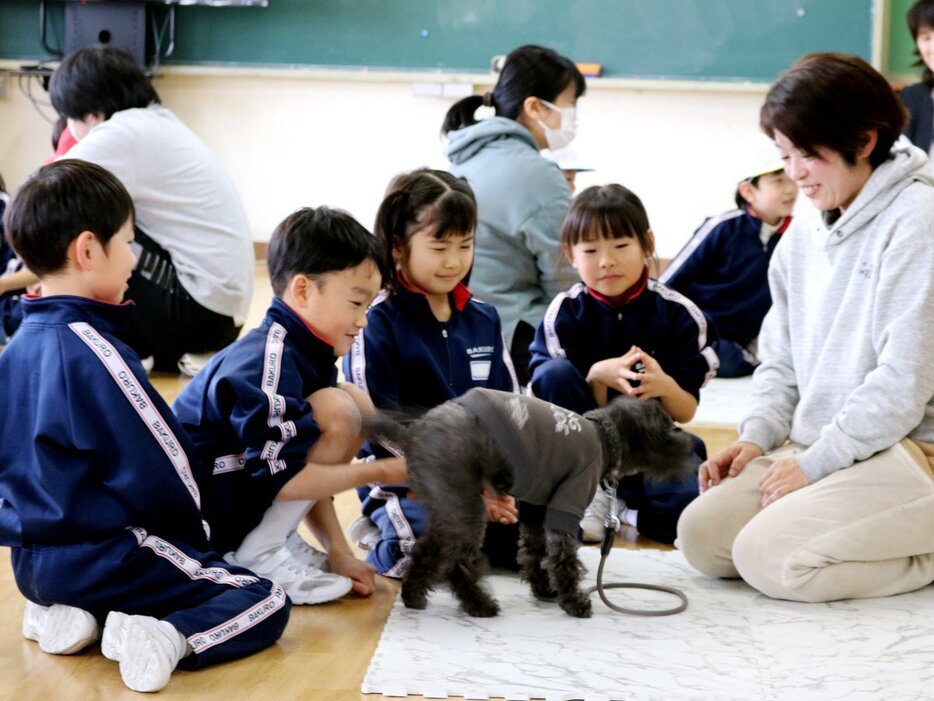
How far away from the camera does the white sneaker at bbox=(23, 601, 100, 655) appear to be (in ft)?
6.80

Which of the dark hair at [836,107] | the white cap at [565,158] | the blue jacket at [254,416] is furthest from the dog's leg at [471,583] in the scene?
the white cap at [565,158]

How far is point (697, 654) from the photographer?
2.12 meters

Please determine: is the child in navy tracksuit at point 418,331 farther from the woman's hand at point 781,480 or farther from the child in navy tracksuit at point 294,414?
the woman's hand at point 781,480

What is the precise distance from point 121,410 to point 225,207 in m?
2.40

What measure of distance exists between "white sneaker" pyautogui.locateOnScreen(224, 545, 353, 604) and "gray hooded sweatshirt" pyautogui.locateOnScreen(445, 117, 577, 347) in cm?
128

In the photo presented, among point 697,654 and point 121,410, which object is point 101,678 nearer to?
point 121,410

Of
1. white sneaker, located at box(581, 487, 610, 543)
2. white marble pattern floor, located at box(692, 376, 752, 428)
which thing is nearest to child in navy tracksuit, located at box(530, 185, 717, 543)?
white sneaker, located at box(581, 487, 610, 543)

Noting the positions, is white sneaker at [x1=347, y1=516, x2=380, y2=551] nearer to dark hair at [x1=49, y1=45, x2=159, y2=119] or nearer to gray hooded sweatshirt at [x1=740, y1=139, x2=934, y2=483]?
gray hooded sweatshirt at [x1=740, y1=139, x2=934, y2=483]

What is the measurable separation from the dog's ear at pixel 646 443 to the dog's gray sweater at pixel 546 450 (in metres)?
0.07

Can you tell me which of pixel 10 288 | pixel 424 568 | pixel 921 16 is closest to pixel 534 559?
pixel 424 568

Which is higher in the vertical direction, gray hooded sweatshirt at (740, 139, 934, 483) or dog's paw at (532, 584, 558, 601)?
gray hooded sweatshirt at (740, 139, 934, 483)

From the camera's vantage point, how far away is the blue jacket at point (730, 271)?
4.58 meters

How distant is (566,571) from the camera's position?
2258 millimetres

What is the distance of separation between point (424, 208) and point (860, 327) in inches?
36.3
